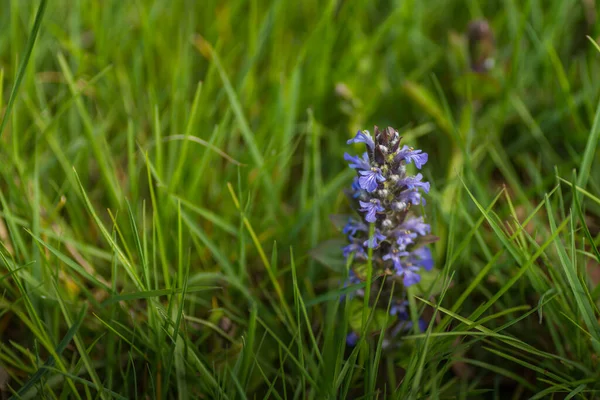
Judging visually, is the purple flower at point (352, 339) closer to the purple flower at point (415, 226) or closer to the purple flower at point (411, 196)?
the purple flower at point (415, 226)

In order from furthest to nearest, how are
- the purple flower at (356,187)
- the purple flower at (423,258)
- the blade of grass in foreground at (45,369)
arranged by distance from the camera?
the purple flower at (423,258) < the purple flower at (356,187) < the blade of grass in foreground at (45,369)

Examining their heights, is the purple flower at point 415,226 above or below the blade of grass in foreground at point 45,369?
above

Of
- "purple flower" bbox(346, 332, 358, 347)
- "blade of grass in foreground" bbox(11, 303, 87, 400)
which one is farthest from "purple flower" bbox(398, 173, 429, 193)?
"blade of grass in foreground" bbox(11, 303, 87, 400)

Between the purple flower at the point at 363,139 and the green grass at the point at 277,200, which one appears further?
the green grass at the point at 277,200

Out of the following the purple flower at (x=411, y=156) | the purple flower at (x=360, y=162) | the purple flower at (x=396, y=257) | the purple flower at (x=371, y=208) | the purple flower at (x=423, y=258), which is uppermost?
the purple flower at (x=411, y=156)

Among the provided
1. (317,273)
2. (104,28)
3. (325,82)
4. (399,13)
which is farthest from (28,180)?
(399,13)

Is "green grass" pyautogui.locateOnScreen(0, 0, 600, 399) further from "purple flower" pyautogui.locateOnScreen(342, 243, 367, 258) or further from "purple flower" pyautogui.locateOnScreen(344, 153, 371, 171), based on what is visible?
"purple flower" pyautogui.locateOnScreen(344, 153, 371, 171)

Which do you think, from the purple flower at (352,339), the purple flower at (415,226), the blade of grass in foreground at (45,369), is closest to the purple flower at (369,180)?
the purple flower at (415,226)

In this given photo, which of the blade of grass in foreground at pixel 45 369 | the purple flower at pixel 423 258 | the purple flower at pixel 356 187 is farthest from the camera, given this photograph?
the purple flower at pixel 423 258

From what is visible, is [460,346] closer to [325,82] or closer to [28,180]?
[325,82]
